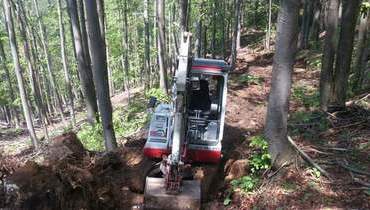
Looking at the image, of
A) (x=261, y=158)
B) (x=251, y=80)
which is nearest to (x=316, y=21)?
(x=251, y=80)

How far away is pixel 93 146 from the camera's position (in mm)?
12641

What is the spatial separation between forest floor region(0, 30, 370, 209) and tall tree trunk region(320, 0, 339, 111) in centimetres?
70

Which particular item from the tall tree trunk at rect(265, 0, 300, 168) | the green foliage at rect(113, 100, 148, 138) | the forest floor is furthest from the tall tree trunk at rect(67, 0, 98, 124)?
the tall tree trunk at rect(265, 0, 300, 168)

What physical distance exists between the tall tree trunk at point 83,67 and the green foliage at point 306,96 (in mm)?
7996

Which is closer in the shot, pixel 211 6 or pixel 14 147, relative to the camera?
pixel 14 147

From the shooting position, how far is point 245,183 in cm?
737

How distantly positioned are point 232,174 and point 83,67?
8249 mm

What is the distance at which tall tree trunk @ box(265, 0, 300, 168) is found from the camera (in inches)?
260

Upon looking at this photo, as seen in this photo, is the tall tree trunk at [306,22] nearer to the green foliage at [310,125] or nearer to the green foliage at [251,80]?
the green foliage at [251,80]

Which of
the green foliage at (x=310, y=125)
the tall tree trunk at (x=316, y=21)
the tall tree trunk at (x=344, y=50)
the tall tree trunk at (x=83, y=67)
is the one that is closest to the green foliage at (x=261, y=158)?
the green foliage at (x=310, y=125)

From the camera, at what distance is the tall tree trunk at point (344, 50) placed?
9781mm

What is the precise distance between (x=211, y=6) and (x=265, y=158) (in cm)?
2526

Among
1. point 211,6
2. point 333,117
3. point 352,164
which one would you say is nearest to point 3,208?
point 352,164

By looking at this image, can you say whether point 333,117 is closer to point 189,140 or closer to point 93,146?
point 189,140
